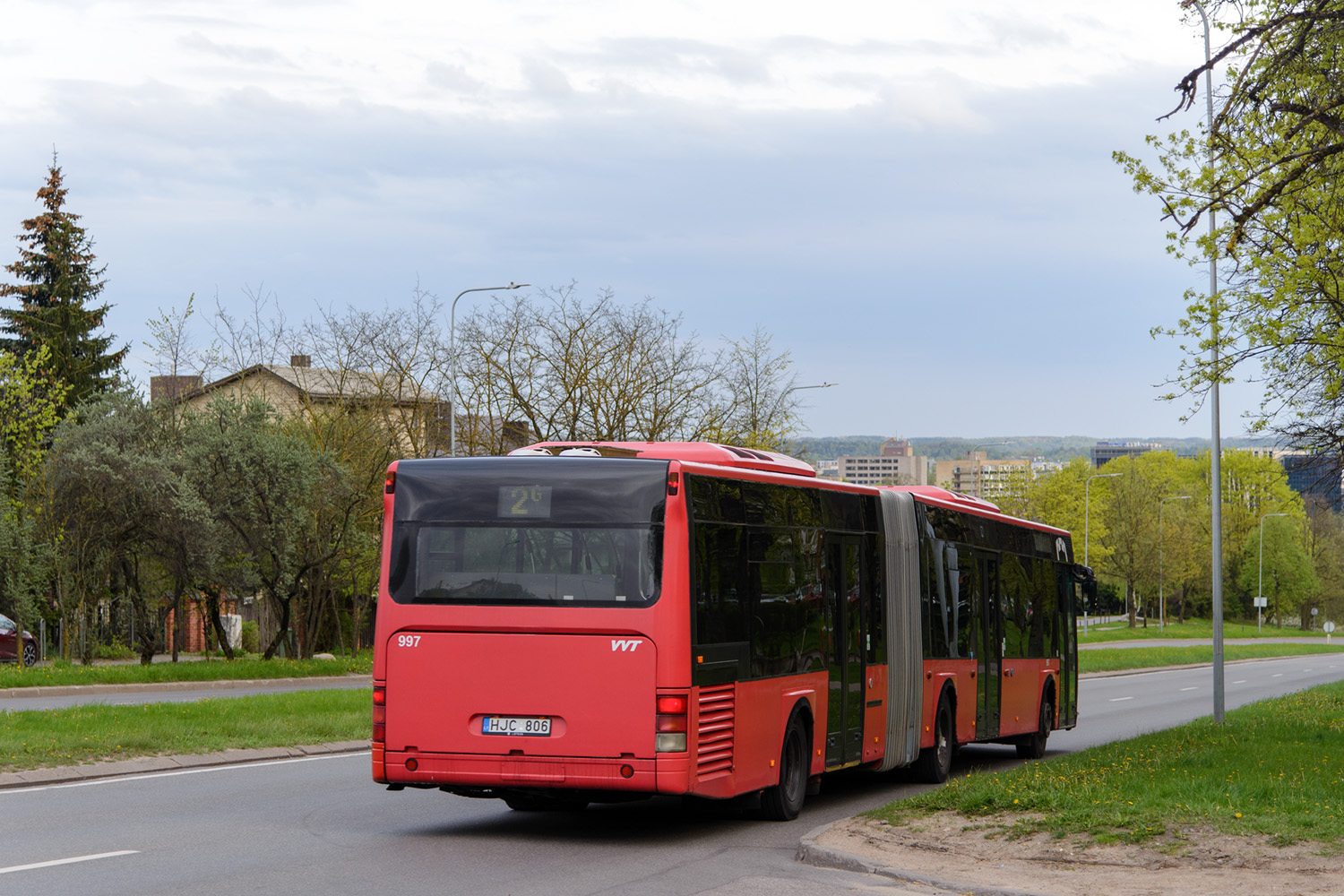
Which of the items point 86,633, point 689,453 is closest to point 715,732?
point 689,453

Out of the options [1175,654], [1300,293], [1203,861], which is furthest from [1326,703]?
[1175,654]

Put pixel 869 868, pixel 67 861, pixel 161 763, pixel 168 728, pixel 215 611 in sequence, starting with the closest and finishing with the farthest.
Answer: pixel 67 861
pixel 869 868
pixel 161 763
pixel 168 728
pixel 215 611

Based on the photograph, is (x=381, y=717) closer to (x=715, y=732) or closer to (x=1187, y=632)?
(x=715, y=732)

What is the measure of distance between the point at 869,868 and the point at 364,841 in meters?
3.67

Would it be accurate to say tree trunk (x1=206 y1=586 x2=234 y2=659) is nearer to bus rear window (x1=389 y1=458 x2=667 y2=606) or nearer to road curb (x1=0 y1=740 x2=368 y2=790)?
road curb (x1=0 y1=740 x2=368 y2=790)

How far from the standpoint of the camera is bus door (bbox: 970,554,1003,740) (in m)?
18.1

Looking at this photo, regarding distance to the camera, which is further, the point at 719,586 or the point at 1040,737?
the point at 1040,737

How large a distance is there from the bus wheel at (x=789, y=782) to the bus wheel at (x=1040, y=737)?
319 inches

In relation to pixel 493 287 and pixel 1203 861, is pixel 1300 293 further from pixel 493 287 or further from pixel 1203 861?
pixel 493 287

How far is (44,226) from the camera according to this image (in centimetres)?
6166

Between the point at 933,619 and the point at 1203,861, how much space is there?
287 inches

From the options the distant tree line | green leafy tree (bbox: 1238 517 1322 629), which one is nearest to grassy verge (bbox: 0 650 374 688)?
the distant tree line

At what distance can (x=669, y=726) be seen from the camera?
10.6 m

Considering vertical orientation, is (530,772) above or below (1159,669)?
above
